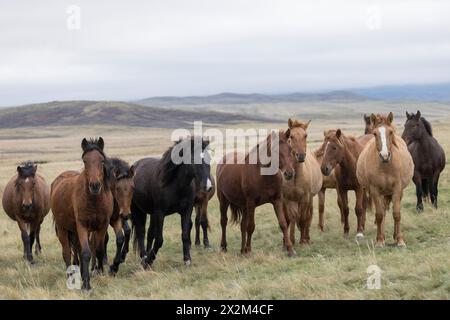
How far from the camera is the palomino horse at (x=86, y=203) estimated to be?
8289 millimetres

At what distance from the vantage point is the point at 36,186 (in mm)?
12750

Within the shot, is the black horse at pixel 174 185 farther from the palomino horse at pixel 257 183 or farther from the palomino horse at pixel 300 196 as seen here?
the palomino horse at pixel 300 196

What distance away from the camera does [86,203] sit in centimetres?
874

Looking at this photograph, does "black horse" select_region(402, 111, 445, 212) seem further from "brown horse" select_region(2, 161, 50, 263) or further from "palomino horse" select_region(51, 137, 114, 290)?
"brown horse" select_region(2, 161, 50, 263)

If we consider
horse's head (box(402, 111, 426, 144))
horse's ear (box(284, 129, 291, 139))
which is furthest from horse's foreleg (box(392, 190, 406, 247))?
horse's head (box(402, 111, 426, 144))

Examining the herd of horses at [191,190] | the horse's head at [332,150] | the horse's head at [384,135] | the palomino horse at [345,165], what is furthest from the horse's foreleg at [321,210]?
the horse's head at [384,135]

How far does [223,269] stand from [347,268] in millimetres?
2173

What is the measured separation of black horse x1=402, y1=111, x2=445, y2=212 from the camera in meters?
14.5

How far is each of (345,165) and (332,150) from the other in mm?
700

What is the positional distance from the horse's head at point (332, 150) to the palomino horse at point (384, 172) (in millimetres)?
799
